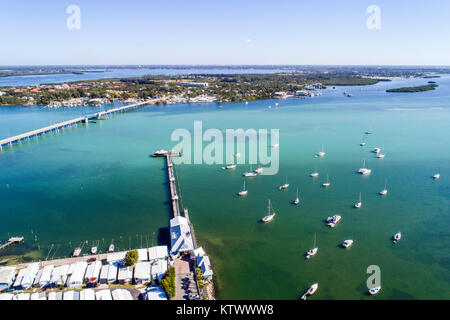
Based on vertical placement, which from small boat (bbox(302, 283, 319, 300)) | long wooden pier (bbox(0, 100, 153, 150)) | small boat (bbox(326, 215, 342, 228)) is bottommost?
small boat (bbox(302, 283, 319, 300))

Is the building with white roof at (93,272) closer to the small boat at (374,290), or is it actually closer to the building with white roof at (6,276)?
the building with white roof at (6,276)

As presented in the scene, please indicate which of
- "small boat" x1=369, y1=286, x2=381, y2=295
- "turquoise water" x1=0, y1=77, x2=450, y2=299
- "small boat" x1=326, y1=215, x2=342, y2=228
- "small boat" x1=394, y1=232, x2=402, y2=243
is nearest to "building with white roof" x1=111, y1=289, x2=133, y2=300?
"turquoise water" x1=0, y1=77, x2=450, y2=299

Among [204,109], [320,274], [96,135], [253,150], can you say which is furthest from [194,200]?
[204,109]

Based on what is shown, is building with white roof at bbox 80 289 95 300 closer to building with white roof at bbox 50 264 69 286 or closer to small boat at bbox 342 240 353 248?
building with white roof at bbox 50 264 69 286

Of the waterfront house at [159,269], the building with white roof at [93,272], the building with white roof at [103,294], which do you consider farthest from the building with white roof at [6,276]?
the waterfront house at [159,269]

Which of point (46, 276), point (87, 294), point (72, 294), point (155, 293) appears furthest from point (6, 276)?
point (155, 293)

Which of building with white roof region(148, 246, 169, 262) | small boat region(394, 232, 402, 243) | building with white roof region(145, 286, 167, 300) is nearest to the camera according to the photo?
building with white roof region(145, 286, 167, 300)
